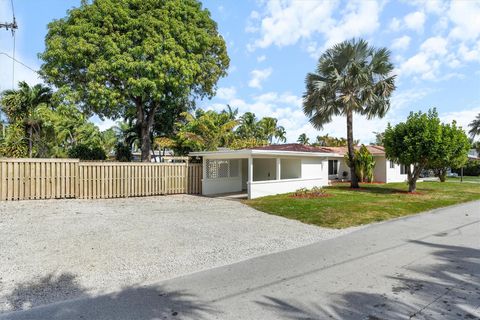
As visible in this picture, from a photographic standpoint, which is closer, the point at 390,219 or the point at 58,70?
the point at 390,219

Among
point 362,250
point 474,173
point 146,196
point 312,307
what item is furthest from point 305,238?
point 474,173

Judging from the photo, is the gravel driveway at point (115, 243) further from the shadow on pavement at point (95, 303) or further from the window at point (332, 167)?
the window at point (332, 167)

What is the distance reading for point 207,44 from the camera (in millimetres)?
21297

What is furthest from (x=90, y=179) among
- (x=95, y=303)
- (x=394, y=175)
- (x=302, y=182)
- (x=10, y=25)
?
(x=394, y=175)

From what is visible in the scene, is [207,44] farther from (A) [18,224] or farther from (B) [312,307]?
(B) [312,307]

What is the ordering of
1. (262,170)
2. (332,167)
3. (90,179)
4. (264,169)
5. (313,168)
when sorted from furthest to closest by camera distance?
(332,167) < (262,170) < (264,169) < (313,168) < (90,179)

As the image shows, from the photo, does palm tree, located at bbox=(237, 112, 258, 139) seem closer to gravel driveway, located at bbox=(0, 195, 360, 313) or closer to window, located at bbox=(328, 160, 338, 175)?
window, located at bbox=(328, 160, 338, 175)

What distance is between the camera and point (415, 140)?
17.1m

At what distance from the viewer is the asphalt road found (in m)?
3.79

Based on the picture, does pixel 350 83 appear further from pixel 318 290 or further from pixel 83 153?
pixel 83 153

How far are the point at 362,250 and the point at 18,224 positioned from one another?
859 cm

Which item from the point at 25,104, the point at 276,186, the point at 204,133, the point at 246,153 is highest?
the point at 25,104

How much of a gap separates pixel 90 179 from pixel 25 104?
39.4ft

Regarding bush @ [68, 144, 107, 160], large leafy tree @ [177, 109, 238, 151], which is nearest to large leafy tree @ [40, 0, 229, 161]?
large leafy tree @ [177, 109, 238, 151]
